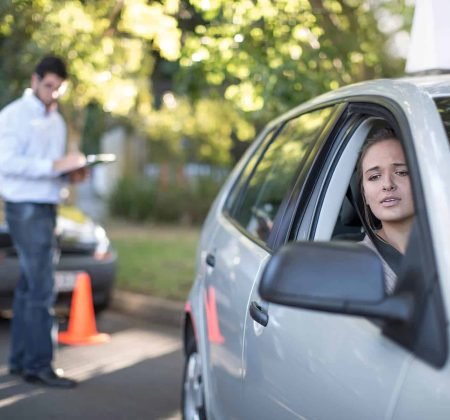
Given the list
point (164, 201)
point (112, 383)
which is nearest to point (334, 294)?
point (112, 383)

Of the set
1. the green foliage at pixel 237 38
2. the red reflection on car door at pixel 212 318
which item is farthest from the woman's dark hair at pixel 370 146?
the green foliage at pixel 237 38

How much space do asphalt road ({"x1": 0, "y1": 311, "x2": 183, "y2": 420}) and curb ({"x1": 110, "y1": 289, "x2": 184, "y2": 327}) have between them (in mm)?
400

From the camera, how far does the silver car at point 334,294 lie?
1996 mm

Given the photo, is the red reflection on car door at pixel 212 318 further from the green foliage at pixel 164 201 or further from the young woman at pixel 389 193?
the green foliage at pixel 164 201

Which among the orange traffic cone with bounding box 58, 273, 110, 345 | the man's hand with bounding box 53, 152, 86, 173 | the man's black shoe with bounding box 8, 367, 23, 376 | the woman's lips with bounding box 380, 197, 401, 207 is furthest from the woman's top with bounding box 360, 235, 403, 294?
the orange traffic cone with bounding box 58, 273, 110, 345

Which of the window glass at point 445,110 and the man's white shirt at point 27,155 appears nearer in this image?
the window glass at point 445,110

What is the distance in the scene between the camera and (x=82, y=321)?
23.3ft

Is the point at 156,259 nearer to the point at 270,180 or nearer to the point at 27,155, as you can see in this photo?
the point at 27,155

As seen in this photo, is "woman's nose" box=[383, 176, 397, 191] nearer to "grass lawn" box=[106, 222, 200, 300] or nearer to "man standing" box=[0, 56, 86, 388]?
"man standing" box=[0, 56, 86, 388]

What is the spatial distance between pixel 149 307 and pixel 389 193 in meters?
5.75

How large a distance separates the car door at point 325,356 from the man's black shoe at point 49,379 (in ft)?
9.16

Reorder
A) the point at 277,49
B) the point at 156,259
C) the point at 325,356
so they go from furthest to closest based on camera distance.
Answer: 1. the point at 156,259
2. the point at 277,49
3. the point at 325,356

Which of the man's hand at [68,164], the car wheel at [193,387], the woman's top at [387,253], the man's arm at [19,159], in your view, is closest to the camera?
the woman's top at [387,253]

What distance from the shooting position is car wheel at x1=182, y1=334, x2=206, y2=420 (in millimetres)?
4039
